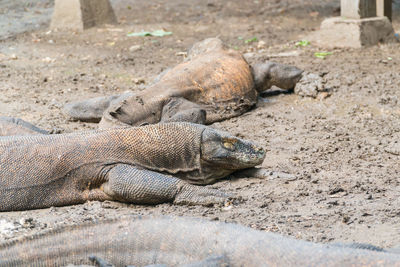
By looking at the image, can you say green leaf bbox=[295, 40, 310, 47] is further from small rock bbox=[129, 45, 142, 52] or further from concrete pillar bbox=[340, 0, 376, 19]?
small rock bbox=[129, 45, 142, 52]

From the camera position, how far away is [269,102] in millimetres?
6961

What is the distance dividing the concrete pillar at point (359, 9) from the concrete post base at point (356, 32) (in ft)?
0.24

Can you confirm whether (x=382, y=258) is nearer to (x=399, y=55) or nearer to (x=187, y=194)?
(x=187, y=194)

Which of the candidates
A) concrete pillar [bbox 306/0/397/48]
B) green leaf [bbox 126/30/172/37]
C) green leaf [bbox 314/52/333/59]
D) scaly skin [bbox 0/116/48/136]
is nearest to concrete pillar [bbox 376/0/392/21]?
concrete pillar [bbox 306/0/397/48]

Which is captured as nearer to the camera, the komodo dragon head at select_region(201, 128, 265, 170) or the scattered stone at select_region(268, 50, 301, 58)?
the komodo dragon head at select_region(201, 128, 265, 170)

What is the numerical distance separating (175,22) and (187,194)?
8035 mm

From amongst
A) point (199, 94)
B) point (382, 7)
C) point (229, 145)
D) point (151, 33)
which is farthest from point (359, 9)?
point (229, 145)

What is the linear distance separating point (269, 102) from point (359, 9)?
101 inches

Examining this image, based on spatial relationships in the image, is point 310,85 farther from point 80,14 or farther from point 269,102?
point 80,14

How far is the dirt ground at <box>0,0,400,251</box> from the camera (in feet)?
12.0

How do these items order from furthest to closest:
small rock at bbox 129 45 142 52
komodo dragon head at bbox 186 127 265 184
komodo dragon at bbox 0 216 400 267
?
small rock at bbox 129 45 142 52 → komodo dragon head at bbox 186 127 265 184 → komodo dragon at bbox 0 216 400 267

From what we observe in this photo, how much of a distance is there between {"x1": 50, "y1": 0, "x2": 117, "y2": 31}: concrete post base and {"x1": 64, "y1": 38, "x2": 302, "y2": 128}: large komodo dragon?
14.0ft

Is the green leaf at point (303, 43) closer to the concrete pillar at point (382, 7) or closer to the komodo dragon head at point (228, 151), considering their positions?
the concrete pillar at point (382, 7)

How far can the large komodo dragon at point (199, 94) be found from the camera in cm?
589
